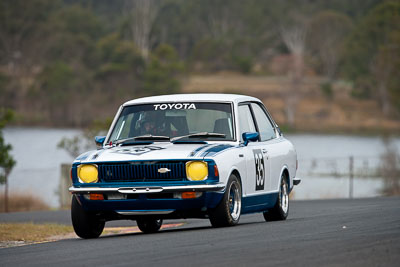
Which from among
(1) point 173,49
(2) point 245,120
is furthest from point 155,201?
(1) point 173,49

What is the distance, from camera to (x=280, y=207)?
13.3 m

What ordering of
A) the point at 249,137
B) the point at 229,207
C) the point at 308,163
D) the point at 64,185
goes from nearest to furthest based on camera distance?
the point at 229,207 < the point at 249,137 < the point at 64,185 < the point at 308,163

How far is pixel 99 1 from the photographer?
439 feet

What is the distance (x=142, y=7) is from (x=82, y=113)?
74.8ft

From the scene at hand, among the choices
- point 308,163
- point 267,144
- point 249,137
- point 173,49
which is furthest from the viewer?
point 173,49

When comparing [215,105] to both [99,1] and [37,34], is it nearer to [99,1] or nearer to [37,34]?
[37,34]

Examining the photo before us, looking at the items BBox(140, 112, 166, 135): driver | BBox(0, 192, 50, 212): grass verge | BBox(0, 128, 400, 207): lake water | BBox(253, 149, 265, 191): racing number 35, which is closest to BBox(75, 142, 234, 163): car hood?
BBox(140, 112, 166, 135): driver

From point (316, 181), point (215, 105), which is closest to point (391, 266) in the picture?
point (215, 105)

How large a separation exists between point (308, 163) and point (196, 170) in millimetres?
48694

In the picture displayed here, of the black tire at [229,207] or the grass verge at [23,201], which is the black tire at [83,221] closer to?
the black tire at [229,207]

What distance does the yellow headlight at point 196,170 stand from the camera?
1081 centimetres

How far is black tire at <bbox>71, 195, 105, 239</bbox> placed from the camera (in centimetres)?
1124

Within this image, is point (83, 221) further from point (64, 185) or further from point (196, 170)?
point (64, 185)

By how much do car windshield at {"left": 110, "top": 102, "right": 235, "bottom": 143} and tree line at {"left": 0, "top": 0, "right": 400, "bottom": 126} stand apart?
71.5m
